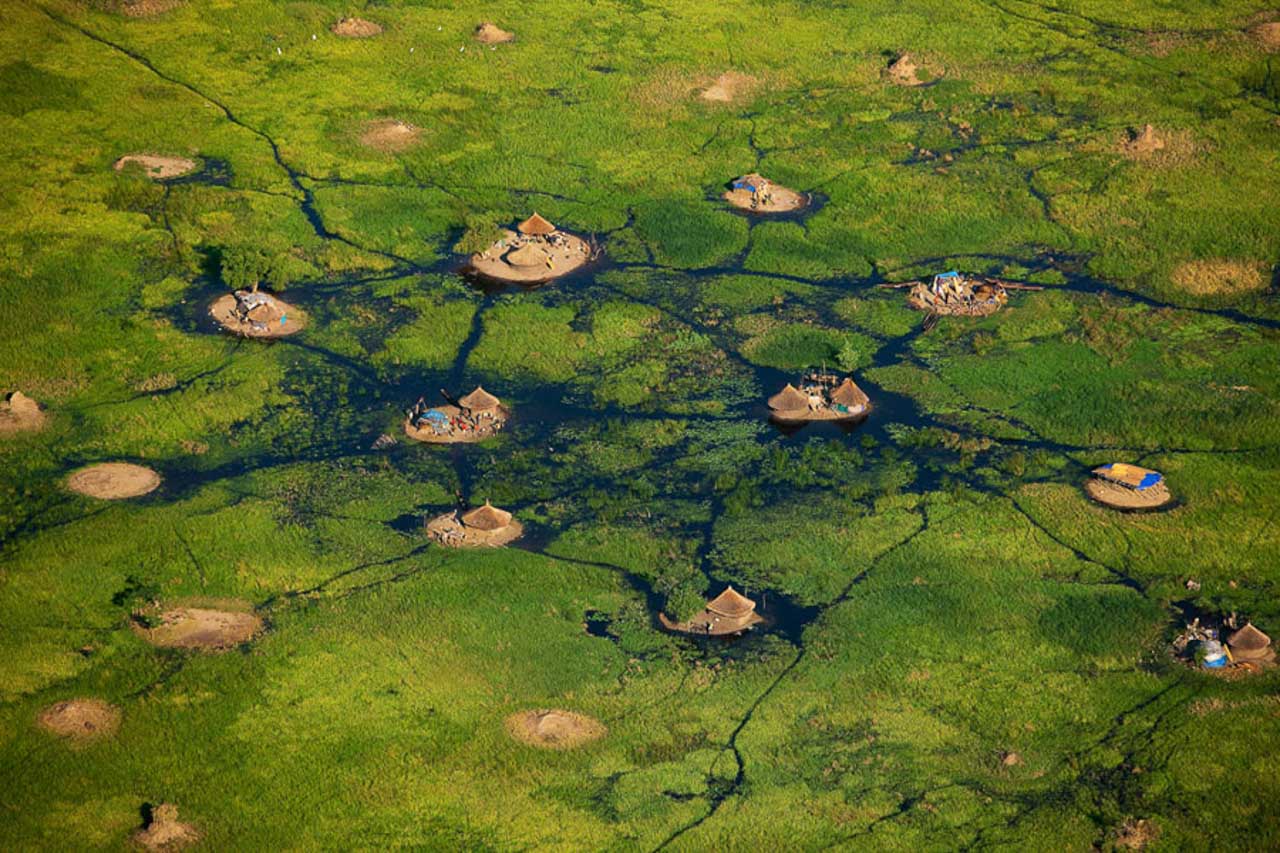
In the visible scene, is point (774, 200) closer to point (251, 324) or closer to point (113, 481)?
point (251, 324)

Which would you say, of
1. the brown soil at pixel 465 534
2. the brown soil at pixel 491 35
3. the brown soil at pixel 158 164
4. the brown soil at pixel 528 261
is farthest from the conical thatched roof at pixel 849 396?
the brown soil at pixel 491 35

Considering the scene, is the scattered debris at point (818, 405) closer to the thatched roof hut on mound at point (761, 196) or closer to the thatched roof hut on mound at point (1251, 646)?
the thatched roof hut on mound at point (761, 196)

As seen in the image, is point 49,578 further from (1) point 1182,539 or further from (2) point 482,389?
(1) point 1182,539

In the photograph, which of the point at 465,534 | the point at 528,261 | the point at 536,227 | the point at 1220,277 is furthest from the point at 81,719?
the point at 1220,277

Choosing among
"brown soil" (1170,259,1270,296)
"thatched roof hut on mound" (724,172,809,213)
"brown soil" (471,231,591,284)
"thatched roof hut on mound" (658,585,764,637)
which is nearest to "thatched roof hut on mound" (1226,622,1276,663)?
"thatched roof hut on mound" (658,585,764,637)

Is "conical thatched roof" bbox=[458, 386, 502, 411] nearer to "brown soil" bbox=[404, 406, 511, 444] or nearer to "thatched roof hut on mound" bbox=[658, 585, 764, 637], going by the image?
"brown soil" bbox=[404, 406, 511, 444]

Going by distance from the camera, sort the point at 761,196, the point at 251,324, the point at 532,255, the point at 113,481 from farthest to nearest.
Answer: the point at 761,196
the point at 532,255
the point at 251,324
the point at 113,481
